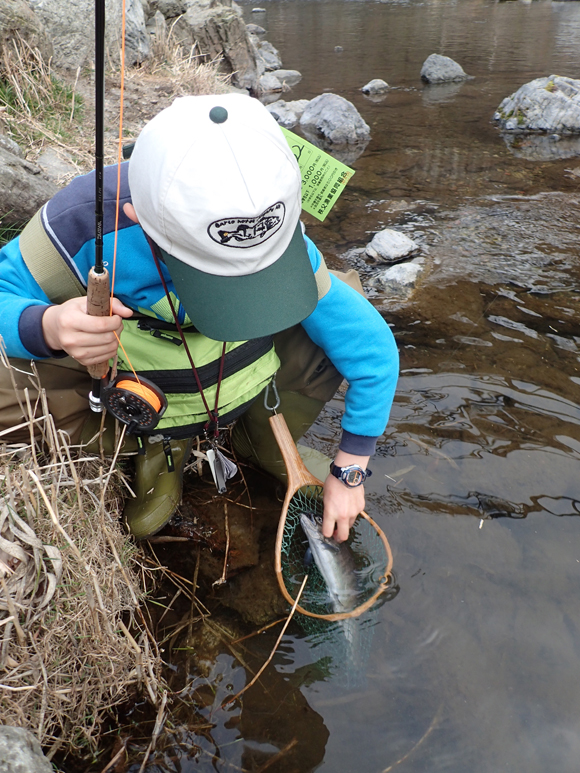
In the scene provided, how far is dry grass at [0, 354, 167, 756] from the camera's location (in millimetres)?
1688

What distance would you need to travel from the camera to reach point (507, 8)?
24.2 m

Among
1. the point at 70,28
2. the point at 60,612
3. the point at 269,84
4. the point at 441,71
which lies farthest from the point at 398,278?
the point at 441,71

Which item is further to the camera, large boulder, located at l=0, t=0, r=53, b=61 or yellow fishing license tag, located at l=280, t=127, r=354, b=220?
large boulder, located at l=0, t=0, r=53, b=61

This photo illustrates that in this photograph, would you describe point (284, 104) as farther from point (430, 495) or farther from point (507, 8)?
point (507, 8)

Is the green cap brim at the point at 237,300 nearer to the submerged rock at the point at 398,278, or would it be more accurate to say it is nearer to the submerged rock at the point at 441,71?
the submerged rock at the point at 398,278

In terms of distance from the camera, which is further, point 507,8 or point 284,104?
point 507,8

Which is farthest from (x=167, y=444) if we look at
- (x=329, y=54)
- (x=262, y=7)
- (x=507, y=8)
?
(x=262, y=7)

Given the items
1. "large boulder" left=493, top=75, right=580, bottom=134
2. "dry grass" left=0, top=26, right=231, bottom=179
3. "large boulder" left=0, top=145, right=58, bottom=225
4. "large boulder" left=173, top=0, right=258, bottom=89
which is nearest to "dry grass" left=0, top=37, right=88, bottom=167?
"dry grass" left=0, top=26, right=231, bottom=179

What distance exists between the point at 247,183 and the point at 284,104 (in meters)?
9.84

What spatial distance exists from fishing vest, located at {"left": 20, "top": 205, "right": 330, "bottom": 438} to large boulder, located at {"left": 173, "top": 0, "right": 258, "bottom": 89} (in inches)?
355

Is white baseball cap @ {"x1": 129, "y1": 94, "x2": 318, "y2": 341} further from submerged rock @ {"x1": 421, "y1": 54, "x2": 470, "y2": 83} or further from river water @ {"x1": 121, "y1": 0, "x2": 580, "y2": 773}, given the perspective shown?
submerged rock @ {"x1": 421, "y1": 54, "x2": 470, "y2": 83}

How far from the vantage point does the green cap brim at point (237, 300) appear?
1731mm

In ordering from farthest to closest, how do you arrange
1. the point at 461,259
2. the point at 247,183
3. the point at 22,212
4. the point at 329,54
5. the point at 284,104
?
the point at 329,54 → the point at 284,104 → the point at 461,259 → the point at 22,212 → the point at 247,183

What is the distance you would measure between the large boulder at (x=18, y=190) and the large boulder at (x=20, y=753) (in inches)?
103
